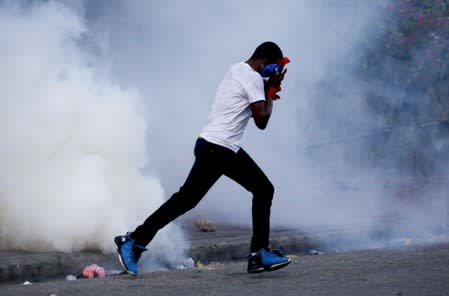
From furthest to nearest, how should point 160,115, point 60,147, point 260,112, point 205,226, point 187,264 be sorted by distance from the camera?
point 160,115
point 205,226
point 187,264
point 60,147
point 260,112

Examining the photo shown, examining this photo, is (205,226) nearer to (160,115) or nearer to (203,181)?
(160,115)

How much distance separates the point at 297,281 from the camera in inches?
251

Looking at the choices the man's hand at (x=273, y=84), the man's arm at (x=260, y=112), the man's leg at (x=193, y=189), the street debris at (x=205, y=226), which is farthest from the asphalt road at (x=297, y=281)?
the street debris at (x=205, y=226)

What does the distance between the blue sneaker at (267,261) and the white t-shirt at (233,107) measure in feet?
2.19

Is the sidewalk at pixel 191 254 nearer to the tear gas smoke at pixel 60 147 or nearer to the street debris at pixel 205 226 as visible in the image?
the street debris at pixel 205 226

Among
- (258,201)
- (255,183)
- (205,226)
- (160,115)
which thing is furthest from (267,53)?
(160,115)

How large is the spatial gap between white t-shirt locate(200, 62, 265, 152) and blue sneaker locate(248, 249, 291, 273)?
0.67 meters

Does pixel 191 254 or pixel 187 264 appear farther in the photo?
pixel 191 254

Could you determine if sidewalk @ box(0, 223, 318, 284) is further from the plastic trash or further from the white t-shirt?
the white t-shirt

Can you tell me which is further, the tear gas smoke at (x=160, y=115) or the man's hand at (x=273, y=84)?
the tear gas smoke at (x=160, y=115)

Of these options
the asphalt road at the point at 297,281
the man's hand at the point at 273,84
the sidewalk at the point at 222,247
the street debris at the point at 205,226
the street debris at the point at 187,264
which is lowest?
the asphalt road at the point at 297,281

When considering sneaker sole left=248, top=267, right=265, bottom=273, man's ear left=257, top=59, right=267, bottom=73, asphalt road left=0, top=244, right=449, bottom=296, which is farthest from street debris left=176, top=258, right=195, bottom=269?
man's ear left=257, top=59, right=267, bottom=73

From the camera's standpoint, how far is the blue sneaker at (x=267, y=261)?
6.74 metres

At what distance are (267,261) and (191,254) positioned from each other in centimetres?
130
